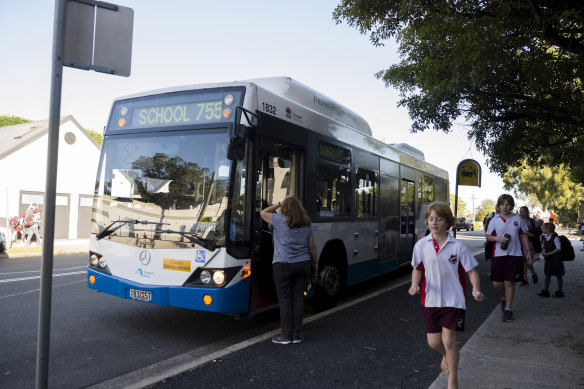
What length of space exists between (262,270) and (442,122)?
7.21 meters

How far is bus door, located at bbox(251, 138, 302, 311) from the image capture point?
5.68 metres

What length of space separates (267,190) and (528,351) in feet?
11.8

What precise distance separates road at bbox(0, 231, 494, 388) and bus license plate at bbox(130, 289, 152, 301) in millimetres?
543

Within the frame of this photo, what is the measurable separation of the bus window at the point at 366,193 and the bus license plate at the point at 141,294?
4.00 m

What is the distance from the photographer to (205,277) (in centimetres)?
518

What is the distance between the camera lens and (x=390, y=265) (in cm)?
977

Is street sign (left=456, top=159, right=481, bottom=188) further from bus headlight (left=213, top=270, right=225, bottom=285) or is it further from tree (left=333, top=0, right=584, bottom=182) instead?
bus headlight (left=213, top=270, right=225, bottom=285)

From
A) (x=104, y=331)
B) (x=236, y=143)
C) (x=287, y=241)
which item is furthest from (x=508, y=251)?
(x=104, y=331)

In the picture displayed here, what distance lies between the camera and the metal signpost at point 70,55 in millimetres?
2980

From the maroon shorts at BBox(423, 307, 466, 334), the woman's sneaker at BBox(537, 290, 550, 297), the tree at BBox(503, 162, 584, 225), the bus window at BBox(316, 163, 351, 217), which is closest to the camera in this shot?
the maroon shorts at BBox(423, 307, 466, 334)

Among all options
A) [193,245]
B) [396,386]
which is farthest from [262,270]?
[396,386]

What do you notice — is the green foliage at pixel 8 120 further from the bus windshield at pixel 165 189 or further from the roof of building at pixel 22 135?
the bus windshield at pixel 165 189

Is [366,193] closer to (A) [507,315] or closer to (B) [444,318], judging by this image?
(A) [507,315]

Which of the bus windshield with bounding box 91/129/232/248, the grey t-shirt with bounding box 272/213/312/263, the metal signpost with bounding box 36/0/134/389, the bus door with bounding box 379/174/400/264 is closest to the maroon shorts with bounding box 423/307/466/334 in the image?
the grey t-shirt with bounding box 272/213/312/263
